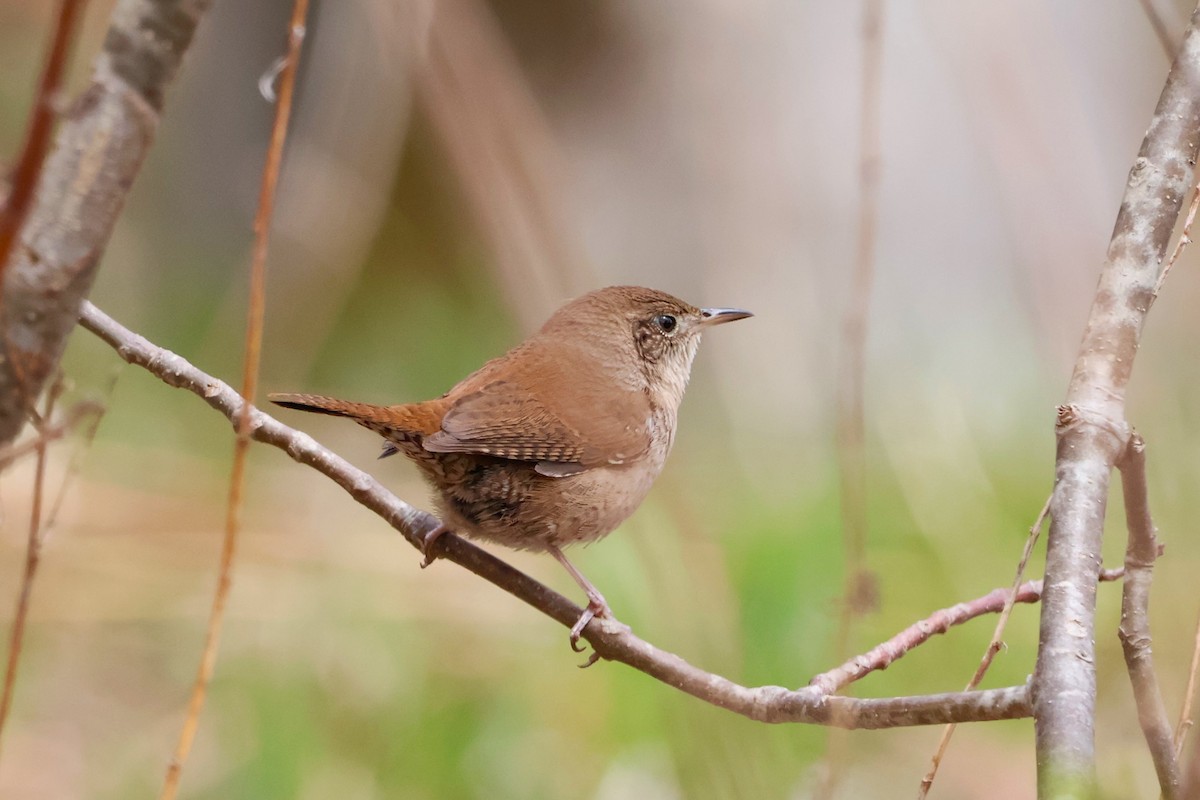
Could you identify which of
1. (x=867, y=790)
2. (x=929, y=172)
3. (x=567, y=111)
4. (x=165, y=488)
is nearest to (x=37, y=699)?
(x=165, y=488)

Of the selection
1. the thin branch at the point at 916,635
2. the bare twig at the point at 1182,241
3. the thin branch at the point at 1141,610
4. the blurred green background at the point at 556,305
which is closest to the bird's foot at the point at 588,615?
the blurred green background at the point at 556,305

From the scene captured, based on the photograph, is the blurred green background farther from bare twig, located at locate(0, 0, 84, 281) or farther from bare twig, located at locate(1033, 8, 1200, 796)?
bare twig, located at locate(0, 0, 84, 281)

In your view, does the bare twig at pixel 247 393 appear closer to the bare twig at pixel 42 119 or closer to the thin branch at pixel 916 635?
the bare twig at pixel 42 119

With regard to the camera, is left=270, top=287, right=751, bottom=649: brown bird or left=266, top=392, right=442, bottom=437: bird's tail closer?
left=266, top=392, right=442, bottom=437: bird's tail

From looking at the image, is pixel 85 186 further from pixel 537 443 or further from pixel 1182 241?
pixel 537 443

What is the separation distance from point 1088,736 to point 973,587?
2.71 m

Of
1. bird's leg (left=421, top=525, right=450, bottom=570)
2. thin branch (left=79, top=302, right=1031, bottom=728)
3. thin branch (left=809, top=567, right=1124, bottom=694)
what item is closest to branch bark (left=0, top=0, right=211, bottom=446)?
thin branch (left=79, top=302, right=1031, bottom=728)

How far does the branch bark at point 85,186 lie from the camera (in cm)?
93

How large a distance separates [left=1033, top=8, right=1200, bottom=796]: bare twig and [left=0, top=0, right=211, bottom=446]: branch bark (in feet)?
3.03

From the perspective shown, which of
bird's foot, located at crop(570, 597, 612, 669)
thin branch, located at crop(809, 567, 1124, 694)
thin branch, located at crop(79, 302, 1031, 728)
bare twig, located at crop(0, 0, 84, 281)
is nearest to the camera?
bare twig, located at crop(0, 0, 84, 281)

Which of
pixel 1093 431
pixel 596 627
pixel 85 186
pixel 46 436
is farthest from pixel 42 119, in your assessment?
pixel 596 627

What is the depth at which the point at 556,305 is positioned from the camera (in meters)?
3.14

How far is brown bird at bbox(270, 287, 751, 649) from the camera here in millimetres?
2312

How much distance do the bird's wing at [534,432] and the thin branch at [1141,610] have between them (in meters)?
1.22
